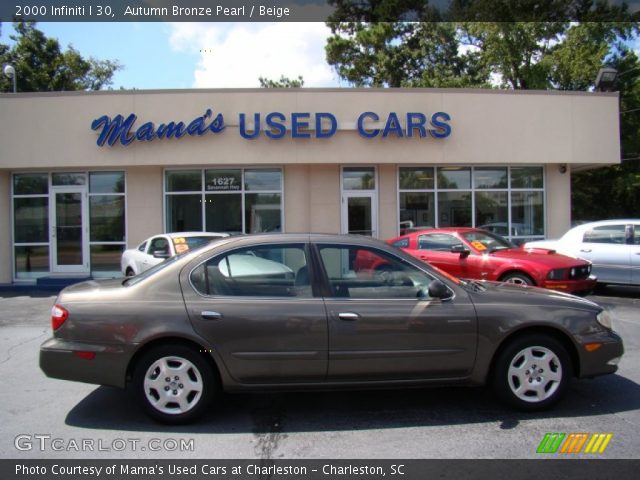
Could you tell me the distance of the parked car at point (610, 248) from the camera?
1050 cm

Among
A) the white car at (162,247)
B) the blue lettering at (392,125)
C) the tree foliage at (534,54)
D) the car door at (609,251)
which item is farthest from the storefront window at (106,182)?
the tree foliage at (534,54)

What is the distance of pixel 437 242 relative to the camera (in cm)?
1044

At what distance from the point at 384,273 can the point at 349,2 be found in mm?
31139

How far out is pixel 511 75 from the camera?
2577 centimetres

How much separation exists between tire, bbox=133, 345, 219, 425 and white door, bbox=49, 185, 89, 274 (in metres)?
11.6

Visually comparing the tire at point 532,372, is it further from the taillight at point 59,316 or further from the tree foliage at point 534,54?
the tree foliage at point 534,54

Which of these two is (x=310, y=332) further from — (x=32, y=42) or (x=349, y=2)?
(x=32, y=42)

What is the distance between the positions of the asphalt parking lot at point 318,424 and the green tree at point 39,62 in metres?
29.9

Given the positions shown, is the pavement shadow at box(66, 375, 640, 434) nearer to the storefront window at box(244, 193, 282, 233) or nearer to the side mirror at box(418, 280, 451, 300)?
the side mirror at box(418, 280, 451, 300)

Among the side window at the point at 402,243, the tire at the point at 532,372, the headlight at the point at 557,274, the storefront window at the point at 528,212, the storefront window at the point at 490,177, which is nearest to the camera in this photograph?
the tire at the point at 532,372

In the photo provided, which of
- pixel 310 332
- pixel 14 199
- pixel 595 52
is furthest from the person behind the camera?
pixel 595 52

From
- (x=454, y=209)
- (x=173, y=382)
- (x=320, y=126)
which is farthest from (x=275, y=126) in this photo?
(x=173, y=382)

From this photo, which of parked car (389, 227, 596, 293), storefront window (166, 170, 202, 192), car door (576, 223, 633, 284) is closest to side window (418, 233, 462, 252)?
parked car (389, 227, 596, 293)

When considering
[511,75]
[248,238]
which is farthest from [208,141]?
[511,75]
